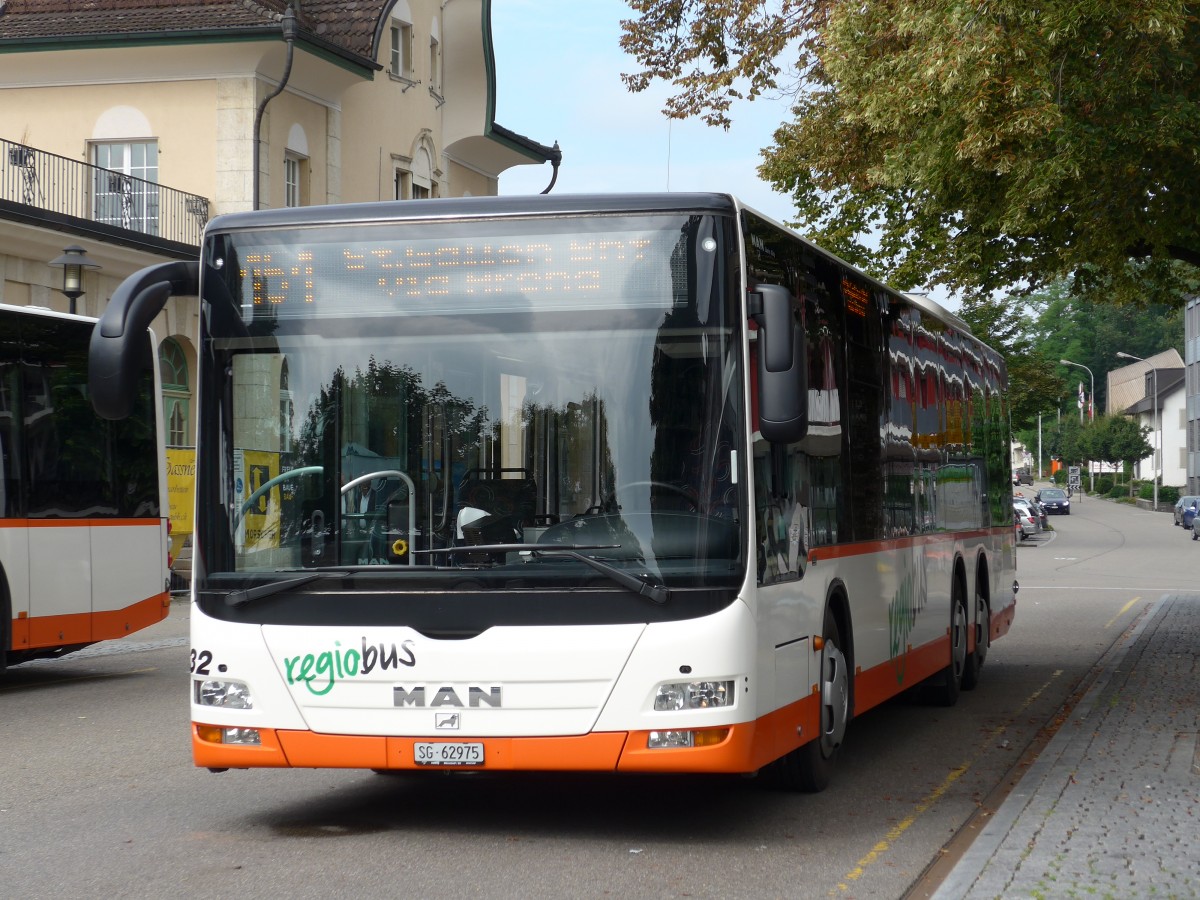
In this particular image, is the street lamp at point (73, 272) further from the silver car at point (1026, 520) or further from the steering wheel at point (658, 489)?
the silver car at point (1026, 520)

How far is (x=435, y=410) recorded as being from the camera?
306 inches

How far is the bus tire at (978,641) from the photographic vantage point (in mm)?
14719

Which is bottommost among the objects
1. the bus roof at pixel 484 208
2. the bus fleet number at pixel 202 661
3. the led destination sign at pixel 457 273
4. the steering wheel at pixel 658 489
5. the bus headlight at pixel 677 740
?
the bus headlight at pixel 677 740

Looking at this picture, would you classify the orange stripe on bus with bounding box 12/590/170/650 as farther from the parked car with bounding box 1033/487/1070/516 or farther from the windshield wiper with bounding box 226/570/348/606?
the parked car with bounding box 1033/487/1070/516

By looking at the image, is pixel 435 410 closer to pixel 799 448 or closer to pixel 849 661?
pixel 799 448

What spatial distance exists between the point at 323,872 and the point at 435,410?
2001 mm

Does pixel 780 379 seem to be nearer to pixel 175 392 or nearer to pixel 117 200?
pixel 175 392

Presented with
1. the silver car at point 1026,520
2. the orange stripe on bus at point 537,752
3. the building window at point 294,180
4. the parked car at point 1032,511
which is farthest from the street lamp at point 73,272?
the parked car at point 1032,511

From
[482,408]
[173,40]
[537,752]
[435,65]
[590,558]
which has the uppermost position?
[435,65]

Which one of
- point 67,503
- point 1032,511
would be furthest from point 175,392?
point 1032,511

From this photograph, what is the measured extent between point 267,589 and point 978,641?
332 inches

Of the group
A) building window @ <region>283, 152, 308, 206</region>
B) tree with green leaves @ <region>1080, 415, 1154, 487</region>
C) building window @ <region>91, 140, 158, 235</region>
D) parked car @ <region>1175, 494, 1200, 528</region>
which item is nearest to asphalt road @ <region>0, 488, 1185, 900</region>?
building window @ <region>91, 140, 158, 235</region>

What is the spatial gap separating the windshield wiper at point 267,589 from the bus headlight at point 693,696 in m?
1.48

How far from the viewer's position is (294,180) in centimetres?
3397
